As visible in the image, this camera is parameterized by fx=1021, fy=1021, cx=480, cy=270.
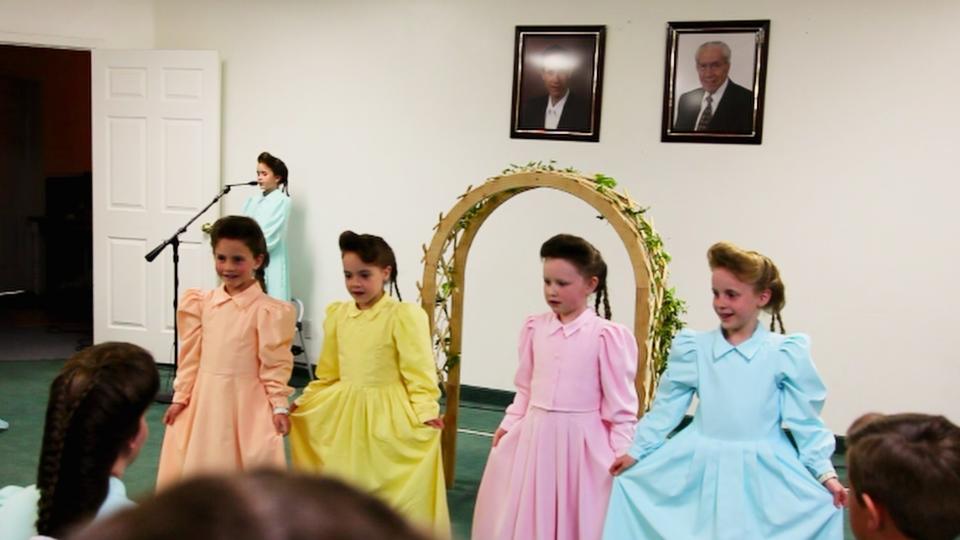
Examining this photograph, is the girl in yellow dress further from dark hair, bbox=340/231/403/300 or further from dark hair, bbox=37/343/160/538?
dark hair, bbox=37/343/160/538

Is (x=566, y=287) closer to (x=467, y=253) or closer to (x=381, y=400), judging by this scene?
(x=381, y=400)

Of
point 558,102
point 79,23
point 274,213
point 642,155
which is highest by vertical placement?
point 79,23

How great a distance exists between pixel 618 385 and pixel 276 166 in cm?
366

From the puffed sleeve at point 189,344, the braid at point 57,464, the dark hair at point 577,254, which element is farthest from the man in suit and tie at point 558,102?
the braid at point 57,464

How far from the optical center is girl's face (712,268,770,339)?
10.4ft

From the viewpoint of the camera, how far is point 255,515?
424mm

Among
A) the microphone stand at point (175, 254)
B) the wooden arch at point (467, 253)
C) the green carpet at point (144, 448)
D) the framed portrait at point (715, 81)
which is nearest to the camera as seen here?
the wooden arch at point (467, 253)

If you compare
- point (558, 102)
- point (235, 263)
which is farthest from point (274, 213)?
point (235, 263)

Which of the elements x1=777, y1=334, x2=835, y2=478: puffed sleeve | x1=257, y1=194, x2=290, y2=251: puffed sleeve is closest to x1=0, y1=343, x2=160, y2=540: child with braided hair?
x1=777, y1=334, x2=835, y2=478: puffed sleeve

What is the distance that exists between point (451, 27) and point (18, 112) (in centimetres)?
608

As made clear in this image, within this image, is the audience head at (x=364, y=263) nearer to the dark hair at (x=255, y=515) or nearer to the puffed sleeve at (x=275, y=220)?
the puffed sleeve at (x=275, y=220)

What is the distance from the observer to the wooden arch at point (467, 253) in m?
3.78

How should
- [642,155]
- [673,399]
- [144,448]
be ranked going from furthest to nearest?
1. [642,155]
2. [144,448]
3. [673,399]

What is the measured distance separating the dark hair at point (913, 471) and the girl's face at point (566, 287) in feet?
5.81
